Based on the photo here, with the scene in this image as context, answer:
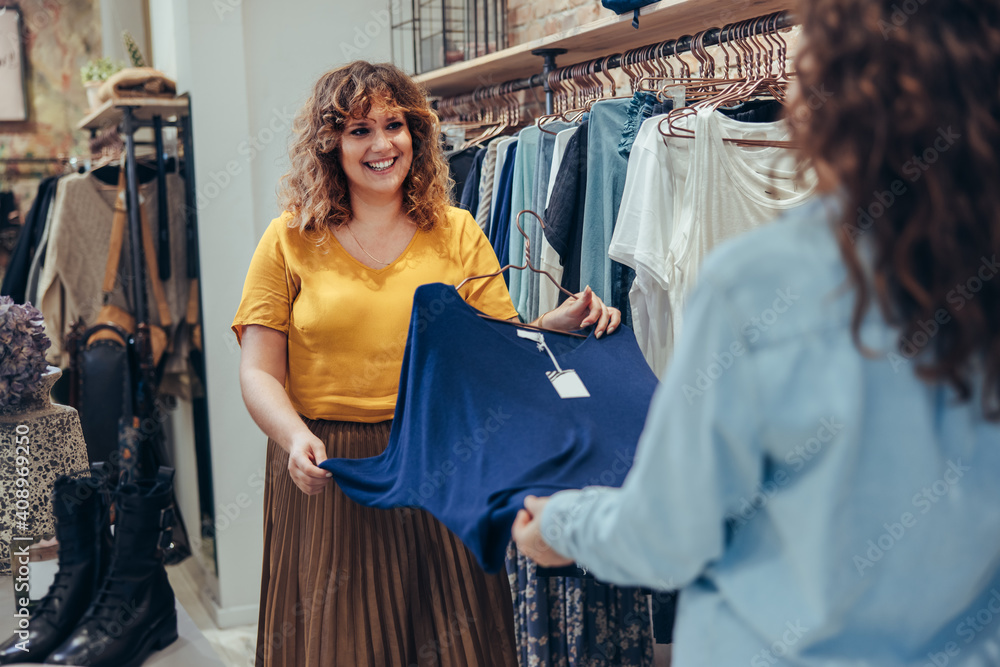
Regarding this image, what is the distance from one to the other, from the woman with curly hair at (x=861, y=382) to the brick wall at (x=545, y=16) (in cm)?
235

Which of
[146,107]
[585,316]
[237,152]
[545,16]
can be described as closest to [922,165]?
[585,316]

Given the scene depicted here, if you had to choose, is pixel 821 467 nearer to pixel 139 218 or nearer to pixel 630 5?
pixel 630 5

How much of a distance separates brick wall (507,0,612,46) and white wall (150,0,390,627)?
576 millimetres

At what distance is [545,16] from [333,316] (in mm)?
1949

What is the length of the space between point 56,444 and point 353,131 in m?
0.81

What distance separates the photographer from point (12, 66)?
14.3 ft

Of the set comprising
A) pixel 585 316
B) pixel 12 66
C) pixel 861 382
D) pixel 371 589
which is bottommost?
pixel 371 589

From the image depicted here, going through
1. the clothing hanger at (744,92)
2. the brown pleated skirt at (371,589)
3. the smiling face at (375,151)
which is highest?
the clothing hanger at (744,92)

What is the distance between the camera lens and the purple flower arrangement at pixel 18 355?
1144 millimetres

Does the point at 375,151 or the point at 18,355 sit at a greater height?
the point at 375,151

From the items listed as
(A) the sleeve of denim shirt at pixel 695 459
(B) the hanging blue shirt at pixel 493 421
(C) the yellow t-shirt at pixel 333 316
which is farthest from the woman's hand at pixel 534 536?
(C) the yellow t-shirt at pixel 333 316

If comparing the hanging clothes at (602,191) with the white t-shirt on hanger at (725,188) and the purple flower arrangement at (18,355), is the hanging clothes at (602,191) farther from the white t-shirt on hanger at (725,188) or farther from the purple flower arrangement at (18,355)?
the purple flower arrangement at (18,355)

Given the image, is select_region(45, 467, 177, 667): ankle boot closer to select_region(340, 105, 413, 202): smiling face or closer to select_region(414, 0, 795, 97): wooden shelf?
select_region(340, 105, 413, 202): smiling face

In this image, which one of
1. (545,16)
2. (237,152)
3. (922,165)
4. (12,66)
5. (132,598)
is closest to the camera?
(922,165)
